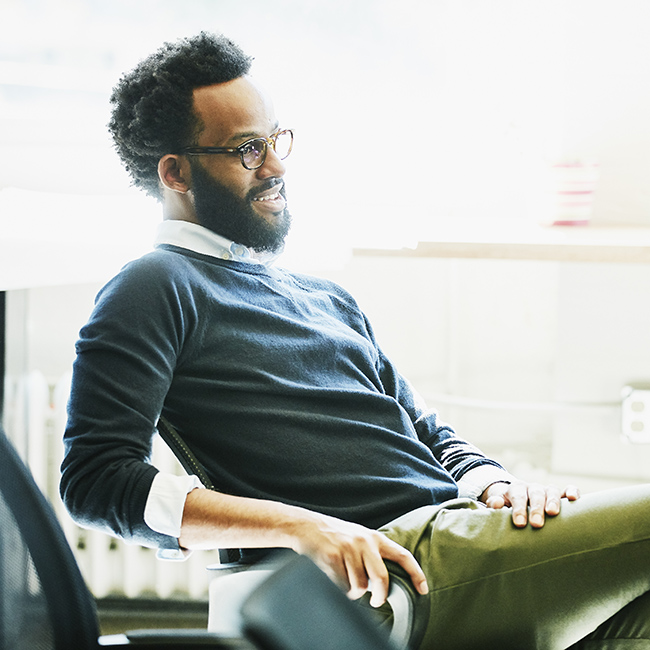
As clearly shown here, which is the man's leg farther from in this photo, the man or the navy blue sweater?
the navy blue sweater

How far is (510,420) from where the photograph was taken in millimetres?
1965

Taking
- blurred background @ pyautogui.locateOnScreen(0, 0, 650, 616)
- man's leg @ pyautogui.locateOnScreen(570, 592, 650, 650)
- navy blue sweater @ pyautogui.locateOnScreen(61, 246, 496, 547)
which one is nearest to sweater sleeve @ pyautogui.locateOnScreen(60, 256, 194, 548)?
navy blue sweater @ pyautogui.locateOnScreen(61, 246, 496, 547)

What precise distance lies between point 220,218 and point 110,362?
0.31 metres

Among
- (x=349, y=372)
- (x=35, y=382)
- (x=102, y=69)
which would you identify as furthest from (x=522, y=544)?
(x=102, y=69)

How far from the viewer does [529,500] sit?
3.22ft

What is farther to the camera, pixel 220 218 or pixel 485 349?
pixel 485 349

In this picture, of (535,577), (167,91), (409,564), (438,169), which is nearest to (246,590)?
(409,564)

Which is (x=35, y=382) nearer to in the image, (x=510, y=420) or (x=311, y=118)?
(x=311, y=118)

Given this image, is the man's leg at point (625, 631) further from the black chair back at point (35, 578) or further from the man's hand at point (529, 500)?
the black chair back at point (35, 578)

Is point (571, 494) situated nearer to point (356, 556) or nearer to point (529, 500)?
point (529, 500)

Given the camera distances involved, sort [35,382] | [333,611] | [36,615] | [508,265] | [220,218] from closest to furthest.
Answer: [333,611] → [36,615] → [220,218] → [35,382] → [508,265]

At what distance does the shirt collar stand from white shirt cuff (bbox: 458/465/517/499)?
1.49 ft

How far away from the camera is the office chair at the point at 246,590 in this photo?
82 centimetres

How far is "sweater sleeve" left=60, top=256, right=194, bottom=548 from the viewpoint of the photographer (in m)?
0.88
